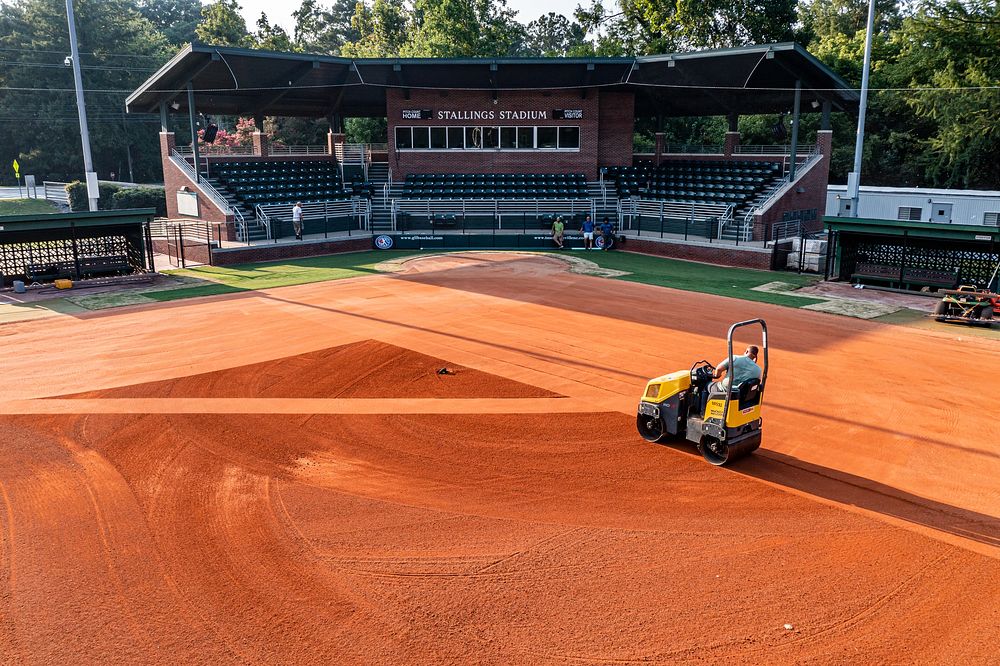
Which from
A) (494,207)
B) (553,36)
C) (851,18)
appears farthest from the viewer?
(553,36)

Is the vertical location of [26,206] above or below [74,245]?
above

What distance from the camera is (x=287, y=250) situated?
3538 centimetres

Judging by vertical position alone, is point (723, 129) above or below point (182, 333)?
above

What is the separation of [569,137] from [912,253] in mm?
22643

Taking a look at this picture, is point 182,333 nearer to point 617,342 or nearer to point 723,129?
point 617,342

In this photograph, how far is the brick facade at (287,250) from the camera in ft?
110

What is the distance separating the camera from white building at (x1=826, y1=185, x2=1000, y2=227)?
37.2 m

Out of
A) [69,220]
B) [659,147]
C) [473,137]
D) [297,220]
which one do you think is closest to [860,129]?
[659,147]

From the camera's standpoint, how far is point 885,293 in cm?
2672

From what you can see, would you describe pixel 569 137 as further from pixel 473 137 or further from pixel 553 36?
pixel 553 36

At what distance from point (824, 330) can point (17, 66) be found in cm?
7654

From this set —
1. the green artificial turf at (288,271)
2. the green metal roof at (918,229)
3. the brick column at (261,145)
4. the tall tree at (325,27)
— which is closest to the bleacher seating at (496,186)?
the green artificial turf at (288,271)

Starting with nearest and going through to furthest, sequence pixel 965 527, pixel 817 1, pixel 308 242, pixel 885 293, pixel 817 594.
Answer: pixel 817 594
pixel 965 527
pixel 885 293
pixel 308 242
pixel 817 1

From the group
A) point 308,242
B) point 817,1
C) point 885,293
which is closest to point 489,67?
point 308,242
